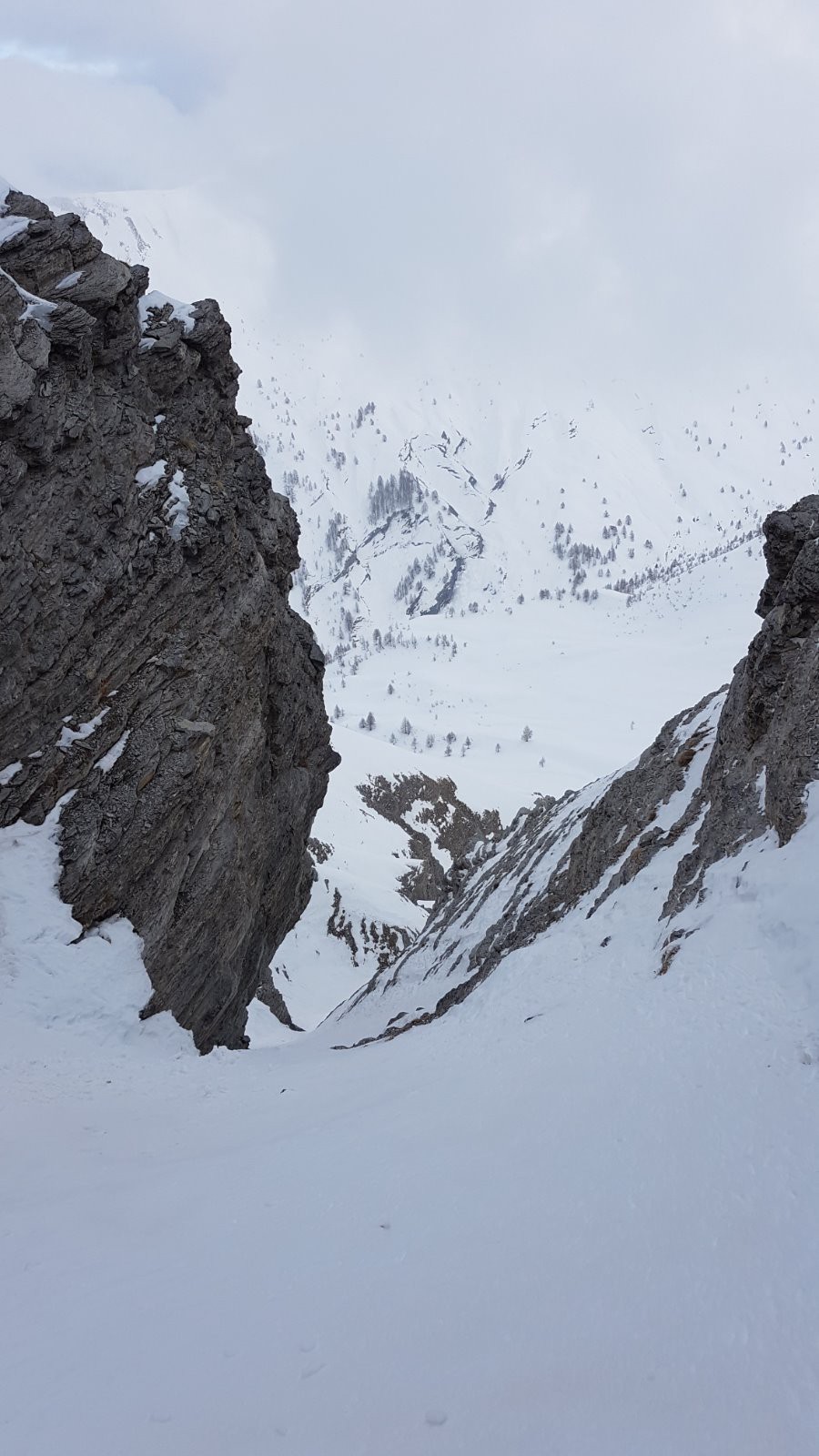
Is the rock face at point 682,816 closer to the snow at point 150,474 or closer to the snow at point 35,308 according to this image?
the snow at point 150,474

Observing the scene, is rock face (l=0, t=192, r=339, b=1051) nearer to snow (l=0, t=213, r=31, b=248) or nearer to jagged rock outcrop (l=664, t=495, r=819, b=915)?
snow (l=0, t=213, r=31, b=248)

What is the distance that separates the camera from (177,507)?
20594 millimetres

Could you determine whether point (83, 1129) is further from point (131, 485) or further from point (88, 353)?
point (88, 353)

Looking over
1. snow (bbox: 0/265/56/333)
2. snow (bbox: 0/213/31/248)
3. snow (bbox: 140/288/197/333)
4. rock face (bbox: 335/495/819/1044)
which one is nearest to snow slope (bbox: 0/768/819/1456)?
rock face (bbox: 335/495/819/1044)

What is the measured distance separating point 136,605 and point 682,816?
587 inches

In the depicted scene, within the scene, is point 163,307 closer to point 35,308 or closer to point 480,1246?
point 35,308

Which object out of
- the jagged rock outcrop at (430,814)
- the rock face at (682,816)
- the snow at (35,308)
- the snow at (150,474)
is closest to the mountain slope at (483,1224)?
the rock face at (682,816)

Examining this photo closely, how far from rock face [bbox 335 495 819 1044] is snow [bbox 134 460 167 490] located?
15.5 m

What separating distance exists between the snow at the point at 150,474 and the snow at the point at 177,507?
0.35 metres

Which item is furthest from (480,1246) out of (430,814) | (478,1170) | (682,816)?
(430,814)

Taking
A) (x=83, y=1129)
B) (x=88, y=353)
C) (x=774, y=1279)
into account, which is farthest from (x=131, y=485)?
(x=774, y=1279)

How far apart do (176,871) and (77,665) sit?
611 cm

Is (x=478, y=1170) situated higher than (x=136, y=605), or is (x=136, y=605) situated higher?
(x=136, y=605)

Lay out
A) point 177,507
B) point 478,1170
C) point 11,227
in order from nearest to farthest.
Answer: point 478,1170, point 11,227, point 177,507
